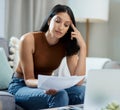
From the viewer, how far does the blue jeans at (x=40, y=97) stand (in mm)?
1499

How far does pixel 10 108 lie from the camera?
61.9 inches

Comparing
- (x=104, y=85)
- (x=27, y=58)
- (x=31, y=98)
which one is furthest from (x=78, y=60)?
(x=104, y=85)

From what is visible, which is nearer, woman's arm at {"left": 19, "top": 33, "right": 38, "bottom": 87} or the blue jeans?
the blue jeans

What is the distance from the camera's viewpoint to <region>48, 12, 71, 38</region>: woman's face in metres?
1.84

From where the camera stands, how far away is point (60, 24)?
1837 mm

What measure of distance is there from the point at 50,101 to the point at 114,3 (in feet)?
6.14

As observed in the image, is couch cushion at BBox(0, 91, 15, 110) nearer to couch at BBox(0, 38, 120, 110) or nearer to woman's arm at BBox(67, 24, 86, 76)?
couch at BBox(0, 38, 120, 110)

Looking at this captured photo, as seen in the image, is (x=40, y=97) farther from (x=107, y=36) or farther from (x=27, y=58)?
(x=107, y=36)

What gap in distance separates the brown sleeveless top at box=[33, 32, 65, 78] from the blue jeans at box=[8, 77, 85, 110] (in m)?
0.16

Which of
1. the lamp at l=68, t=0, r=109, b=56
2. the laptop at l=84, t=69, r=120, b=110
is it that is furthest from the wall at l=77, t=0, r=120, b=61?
the laptop at l=84, t=69, r=120, b=110

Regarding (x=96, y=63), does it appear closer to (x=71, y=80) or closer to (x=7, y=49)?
(x=7, y=49)

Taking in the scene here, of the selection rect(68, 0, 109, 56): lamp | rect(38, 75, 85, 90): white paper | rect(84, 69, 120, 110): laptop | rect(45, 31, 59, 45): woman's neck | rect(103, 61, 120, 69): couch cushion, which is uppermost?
rect(68, 0, 109, 56): lamp

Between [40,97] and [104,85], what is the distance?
561mm

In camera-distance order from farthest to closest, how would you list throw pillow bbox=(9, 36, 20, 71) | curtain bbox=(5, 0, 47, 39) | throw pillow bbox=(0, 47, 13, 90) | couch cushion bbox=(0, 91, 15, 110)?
curtain bbox=(5, 0, 47, 39), throw pillow bbox=(9, 36, 20, 71), throw pillow bbox=(0, 47, 13, 90), couch cushion bbox=(0, 91, 15, 110)
